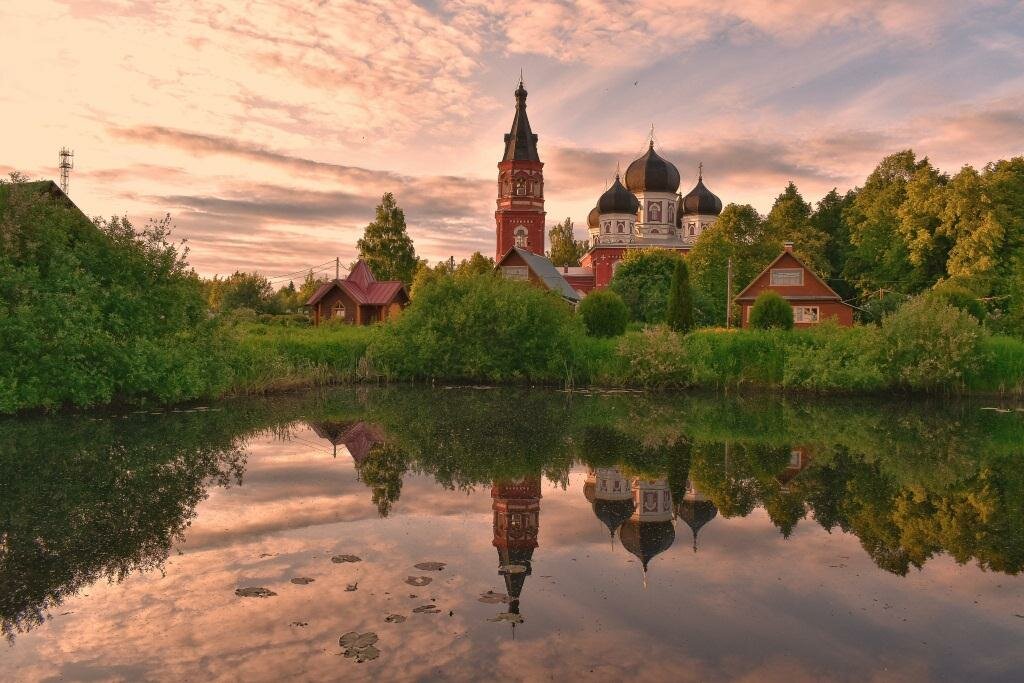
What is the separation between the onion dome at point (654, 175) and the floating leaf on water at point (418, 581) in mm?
77403

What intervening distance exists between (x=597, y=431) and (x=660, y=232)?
66.6 metres

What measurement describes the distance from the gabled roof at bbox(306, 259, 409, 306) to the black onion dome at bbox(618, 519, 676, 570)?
43.8 meters

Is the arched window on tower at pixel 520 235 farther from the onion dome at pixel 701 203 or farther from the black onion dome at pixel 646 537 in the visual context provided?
the black onion dome at pixel 646 537

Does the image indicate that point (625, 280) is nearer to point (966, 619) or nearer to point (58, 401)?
point (58, 401)

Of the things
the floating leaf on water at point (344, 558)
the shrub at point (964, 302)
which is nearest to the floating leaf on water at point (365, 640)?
the floating leaf on water at point (344, 558)

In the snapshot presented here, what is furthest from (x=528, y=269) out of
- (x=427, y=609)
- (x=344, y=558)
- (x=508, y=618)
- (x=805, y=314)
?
(x=508, y=618)

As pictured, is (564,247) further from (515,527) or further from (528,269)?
(515,527)

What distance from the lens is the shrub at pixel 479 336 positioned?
92.2 ft

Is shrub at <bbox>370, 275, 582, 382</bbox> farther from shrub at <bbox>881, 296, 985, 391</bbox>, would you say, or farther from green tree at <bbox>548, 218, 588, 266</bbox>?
green tree at <bbox>548, 218, 588, 266</bbox>

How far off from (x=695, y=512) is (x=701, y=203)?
7618 cm

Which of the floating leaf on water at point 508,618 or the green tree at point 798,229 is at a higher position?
the green tree at point 798,229

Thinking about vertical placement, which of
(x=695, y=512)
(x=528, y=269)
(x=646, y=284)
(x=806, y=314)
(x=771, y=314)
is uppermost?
(x=528, y=269)

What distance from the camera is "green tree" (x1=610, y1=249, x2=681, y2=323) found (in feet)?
158

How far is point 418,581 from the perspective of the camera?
730cm
